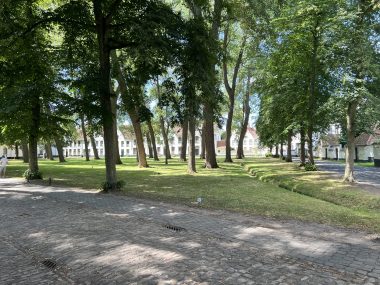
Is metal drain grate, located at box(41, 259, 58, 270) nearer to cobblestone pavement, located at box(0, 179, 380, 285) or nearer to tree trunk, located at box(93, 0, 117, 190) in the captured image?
cobblestone pavement, located at box(0, 179, 380, 285)

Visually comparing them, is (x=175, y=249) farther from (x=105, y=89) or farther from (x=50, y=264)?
(x=105, y=89)

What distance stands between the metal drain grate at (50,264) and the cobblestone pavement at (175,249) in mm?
16

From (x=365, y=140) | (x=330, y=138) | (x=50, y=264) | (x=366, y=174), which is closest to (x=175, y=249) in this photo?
(x=50, y=264)

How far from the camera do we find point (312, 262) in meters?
5.67

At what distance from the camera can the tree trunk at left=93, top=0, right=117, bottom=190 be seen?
12998 mm

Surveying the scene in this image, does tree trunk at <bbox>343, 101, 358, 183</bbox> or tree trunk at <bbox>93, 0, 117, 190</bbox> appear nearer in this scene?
tree trunk at <bbox>93, 0, 117, 190</bbox>

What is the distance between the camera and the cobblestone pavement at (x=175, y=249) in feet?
17.0

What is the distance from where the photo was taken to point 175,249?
6402 millimetres

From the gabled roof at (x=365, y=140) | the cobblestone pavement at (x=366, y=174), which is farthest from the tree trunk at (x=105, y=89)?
the gabled roof at (x=365, y=140)

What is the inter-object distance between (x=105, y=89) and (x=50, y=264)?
26.4 ft

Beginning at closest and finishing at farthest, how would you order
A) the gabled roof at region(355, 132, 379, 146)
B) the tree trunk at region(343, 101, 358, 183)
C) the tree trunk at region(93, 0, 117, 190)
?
the tree trunk at region(93, 0, 117, 190)
the tree trunk at region(343, 101, 358, 183)
the gabled roof at region(355, 132, 379, 146)

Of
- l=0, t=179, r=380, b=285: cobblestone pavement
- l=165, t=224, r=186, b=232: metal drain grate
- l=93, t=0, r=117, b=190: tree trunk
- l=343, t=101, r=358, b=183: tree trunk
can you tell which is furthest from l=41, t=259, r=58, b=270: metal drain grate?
l=343, t=101, r=358, b=183: tree trunk

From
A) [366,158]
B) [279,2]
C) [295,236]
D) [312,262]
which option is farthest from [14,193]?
[366,158]

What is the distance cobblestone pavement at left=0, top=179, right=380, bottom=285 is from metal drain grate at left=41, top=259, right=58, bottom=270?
2cm
